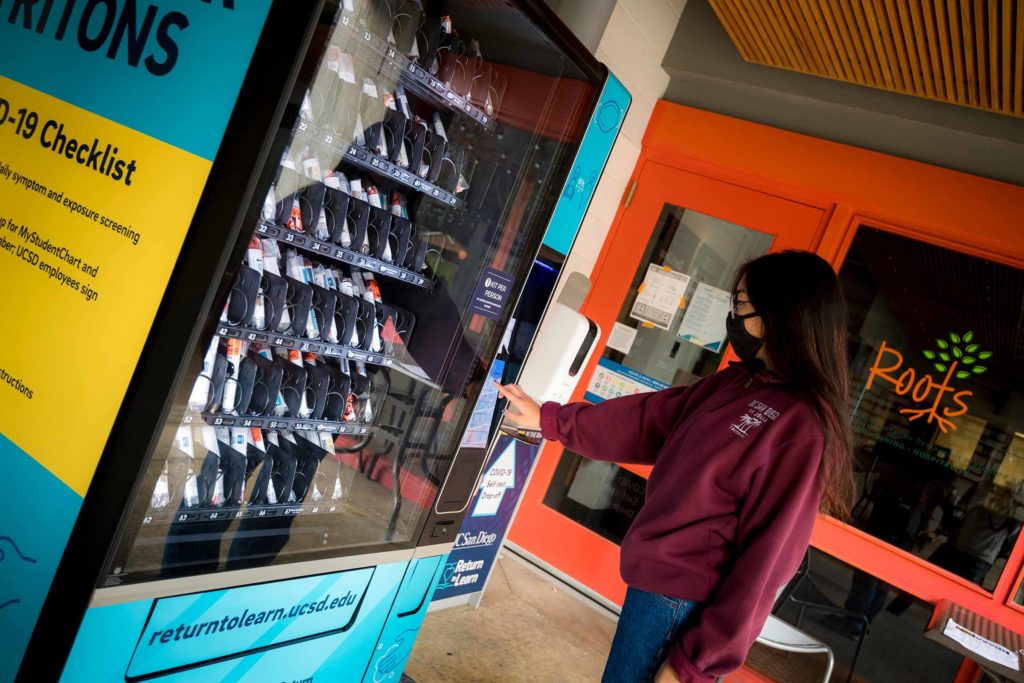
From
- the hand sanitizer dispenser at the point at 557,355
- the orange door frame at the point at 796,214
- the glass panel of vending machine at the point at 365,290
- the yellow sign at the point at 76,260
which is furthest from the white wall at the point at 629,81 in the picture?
the yellow sign at the point at 76,260

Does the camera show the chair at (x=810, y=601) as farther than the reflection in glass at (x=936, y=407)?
Yes

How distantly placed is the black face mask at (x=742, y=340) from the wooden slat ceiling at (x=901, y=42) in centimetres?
178

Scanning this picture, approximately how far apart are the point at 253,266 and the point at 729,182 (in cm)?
322

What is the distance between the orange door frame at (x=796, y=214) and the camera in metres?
3.71

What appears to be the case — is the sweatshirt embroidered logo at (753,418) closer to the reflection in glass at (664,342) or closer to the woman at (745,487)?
the woman at (745,487)

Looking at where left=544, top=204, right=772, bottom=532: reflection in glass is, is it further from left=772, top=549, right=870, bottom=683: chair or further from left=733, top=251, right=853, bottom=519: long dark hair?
left=733, top=251, right=853, bottom=519: long dark hair

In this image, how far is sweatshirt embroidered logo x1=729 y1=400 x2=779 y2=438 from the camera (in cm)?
183

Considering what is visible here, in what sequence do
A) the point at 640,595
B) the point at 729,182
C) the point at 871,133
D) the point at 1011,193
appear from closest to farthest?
the point at 640,595 < the point at 1011,193 < the point at 871,133 < the point at 729,182

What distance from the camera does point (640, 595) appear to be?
1.99 m

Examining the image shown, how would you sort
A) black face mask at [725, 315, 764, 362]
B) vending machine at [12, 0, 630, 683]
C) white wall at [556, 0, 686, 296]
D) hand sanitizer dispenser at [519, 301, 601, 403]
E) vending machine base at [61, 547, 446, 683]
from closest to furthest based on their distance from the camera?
vending machine at [12, 0, 630, 683] → vending machine base at [61, 547, 446, 683] → black face mask at [725, 315, 764, 362] → hand sanitizer dispenser at [519, 301, 601, 403] → white wall at [556, 0, 686, 296]

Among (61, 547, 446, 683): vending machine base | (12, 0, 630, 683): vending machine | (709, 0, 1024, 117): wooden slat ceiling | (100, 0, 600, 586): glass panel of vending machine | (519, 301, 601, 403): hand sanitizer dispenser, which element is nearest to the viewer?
(12, 0, 630, 683): vending machine

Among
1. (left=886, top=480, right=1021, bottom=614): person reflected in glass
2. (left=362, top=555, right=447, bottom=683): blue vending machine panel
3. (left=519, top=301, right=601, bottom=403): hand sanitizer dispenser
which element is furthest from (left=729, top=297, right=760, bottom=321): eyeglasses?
(left=886, top=480, right=1021, bottom=614): person reflected in glass

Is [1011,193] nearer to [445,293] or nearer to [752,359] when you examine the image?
[752,359]

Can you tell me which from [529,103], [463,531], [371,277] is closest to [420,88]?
[529,103]
